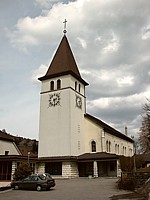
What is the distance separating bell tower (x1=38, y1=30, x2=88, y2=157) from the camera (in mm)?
41344

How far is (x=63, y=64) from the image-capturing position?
46531mm

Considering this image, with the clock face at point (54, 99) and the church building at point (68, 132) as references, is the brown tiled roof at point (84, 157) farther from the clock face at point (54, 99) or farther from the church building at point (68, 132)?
the clock face at point (54, 99)

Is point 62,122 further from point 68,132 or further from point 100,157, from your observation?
point 100,157

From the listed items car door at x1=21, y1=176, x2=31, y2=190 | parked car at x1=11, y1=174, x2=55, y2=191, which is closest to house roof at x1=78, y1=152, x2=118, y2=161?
parked car at x1=11, y1=174, x2=55, y2=191

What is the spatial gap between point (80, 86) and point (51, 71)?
581 cm

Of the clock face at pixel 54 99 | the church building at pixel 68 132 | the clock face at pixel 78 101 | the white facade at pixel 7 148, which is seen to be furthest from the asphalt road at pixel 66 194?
the clock face at pixel 78 101

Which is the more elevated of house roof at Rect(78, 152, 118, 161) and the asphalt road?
house roof at Rect(78, 152, 118, 161)

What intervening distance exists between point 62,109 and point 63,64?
8.54 meters

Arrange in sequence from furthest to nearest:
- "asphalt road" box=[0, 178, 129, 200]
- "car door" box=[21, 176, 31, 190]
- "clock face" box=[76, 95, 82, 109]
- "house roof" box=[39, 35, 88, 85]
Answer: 1. "house roof" box=[39, 35, 88, 85]
2. "clock face" box=[76, 95, 82, 109]
3. "car door" box=[21, 176, 31, 190]
4. "asphalt road" box=[0, 178, 129, 200]

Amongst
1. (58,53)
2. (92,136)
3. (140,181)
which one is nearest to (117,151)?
(92,136)

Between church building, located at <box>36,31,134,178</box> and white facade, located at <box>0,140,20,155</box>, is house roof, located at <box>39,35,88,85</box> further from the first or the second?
white facade, located at <box>0,140,20,155</box>

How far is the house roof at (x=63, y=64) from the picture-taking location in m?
45.4

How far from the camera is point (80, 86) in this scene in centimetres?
4788

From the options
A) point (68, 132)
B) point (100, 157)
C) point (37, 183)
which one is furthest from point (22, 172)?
point (100, 157)
